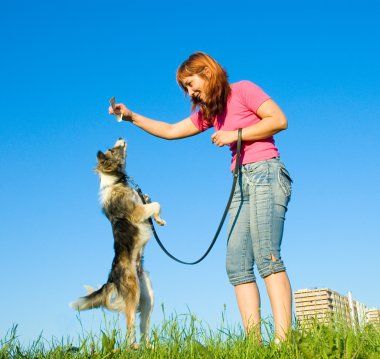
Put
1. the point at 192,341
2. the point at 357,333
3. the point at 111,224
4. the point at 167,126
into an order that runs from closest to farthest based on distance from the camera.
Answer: the point at 192,341 < the point at 357,333 < the point at 167,126 < the point at 111,224

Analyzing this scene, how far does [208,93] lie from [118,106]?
1.22 meters

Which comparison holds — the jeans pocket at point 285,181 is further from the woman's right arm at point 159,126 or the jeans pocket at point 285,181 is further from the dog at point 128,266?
the dog at point 128,266

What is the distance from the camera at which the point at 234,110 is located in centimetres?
477

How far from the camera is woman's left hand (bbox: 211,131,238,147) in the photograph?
4531 millimetres

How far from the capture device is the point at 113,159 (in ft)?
26.6

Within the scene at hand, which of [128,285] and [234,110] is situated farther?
[128,285]

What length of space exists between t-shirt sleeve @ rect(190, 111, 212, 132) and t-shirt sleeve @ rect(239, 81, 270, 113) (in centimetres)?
63

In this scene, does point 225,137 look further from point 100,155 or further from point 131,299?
point 100,155

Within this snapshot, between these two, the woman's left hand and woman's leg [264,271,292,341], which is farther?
the woman's left hand

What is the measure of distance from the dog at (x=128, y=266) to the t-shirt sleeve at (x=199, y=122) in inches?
82.5

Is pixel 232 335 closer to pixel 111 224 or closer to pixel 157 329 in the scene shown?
pixel 157 329

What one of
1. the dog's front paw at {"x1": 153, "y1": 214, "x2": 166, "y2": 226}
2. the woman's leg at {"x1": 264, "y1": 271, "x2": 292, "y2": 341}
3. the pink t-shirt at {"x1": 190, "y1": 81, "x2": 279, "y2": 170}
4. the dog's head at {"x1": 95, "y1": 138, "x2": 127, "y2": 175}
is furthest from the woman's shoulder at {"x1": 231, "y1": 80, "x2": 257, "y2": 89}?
the dog's head at {"x1": 95, "y1": 138, "x2": 127, "y2": 175}

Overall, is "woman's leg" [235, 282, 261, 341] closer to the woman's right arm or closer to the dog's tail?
the woman's right arm

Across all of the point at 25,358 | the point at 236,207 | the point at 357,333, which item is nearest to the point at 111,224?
the point at 236,207
